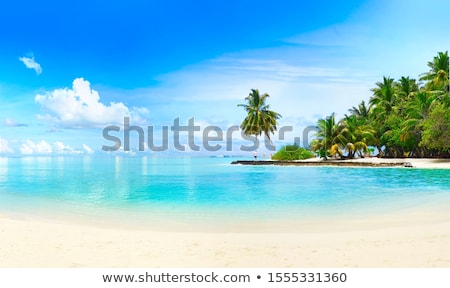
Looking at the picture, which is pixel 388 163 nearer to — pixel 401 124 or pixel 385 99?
pixel 401 124

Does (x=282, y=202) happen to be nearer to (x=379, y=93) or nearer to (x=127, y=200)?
(x=127, y=200)

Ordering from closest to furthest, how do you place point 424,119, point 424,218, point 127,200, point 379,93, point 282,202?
point 424,218
point 282,202
point 127,200
point 424,119
point 379,93

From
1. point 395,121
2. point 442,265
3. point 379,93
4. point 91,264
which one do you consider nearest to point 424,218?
point 442,265

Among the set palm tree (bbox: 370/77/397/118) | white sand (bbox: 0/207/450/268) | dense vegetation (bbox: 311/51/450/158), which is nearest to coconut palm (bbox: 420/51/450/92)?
dense vegetation (bbox: 311/51/450/158)

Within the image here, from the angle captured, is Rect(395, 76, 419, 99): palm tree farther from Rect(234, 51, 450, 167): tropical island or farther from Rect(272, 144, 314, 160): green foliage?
Rect(272, 144, 314, 160): green foliage

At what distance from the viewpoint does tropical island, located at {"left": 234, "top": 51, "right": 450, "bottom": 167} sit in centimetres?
2322

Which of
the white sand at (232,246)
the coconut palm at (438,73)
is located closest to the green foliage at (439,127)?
the coconut palm at (438,73)

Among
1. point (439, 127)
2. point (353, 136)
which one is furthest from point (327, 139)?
point (439, 127)

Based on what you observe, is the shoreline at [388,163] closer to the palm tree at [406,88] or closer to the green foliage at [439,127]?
the green foliage at [439,127]

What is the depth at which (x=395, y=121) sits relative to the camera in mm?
26812

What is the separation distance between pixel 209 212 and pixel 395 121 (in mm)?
23954

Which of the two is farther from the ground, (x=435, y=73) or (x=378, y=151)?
(x=435, y=73)

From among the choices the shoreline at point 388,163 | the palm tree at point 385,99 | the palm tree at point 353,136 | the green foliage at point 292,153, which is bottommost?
the shoreline at point 388,163

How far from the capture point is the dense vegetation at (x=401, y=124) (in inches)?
896
